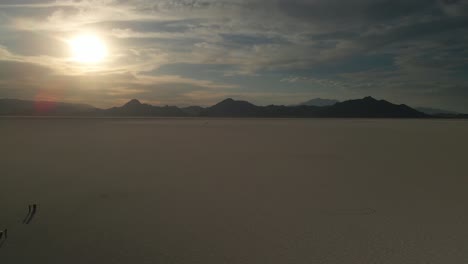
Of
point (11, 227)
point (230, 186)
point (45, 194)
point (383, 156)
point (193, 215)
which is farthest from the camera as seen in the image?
point (383, 156)

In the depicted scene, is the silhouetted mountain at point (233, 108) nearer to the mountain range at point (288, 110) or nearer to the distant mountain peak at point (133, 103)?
the mountain range at point (288, 110)

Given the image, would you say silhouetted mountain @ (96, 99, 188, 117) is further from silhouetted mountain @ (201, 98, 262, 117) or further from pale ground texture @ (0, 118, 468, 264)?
pale ground texture @ (0, 118, 468, 264)

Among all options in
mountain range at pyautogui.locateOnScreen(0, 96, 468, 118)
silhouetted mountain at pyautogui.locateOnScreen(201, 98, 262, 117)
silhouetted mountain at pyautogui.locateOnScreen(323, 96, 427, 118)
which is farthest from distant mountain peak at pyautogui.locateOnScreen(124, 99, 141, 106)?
silhouetted mountain at pyautogui.locateOnScreen(323, 96, 427, 118)

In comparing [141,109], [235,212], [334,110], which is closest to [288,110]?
[334,110]

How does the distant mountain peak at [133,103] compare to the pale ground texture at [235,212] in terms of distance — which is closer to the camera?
the pale ground texture at [235,212]

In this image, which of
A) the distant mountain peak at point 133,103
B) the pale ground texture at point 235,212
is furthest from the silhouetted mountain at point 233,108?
the pale ground texture at point 235,212

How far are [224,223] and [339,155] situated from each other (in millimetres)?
8072

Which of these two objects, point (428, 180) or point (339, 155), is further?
point (339, 155)

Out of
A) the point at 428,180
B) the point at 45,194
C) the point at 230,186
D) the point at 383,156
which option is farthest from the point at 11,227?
the point at 383,156

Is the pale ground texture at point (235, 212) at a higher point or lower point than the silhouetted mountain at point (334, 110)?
lower

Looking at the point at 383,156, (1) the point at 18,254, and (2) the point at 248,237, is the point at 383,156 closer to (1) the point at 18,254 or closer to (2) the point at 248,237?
(2) the point at 248,237

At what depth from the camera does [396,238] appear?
4305 mm

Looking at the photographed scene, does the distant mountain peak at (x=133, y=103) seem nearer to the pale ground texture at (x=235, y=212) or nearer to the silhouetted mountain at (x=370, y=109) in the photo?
the silhouetted mountain at (x=370, y=109)

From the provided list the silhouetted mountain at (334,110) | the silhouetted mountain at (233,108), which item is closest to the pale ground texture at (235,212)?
the silhouetted mountain at (334,110)
